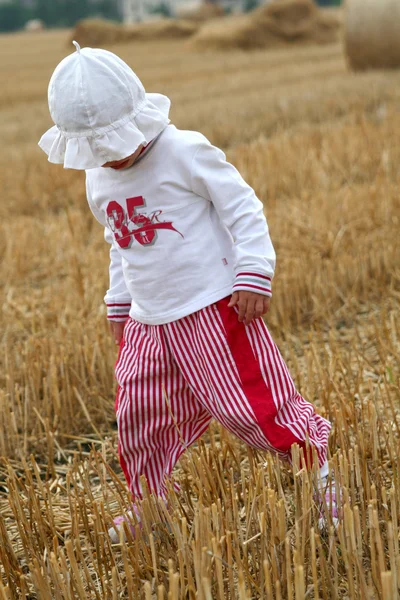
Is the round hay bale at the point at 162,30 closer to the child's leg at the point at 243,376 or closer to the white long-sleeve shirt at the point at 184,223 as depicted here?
the white long-sleeve shirt at the point at 184,223

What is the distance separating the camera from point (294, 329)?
10.3 feet

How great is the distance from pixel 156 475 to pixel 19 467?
21.9 inches

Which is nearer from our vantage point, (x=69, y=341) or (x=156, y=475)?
(x=156, y=475)

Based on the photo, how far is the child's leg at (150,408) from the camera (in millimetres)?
1862

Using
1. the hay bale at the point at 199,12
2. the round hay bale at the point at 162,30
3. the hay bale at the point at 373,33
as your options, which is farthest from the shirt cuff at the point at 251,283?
the hay bale at the point at 199,12

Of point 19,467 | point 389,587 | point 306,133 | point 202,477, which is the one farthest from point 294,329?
point 306,133

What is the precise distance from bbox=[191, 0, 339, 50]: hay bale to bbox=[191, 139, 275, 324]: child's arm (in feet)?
53.0

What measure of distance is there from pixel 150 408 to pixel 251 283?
0.38m

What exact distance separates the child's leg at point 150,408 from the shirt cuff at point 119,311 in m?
0.10

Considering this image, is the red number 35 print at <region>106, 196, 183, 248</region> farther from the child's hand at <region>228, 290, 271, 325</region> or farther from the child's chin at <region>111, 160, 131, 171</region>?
the child's hand at <region>228, 290, 271, 325</region>

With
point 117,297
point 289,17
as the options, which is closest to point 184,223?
point 117,297

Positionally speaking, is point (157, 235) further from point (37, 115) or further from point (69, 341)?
point (37, 115)

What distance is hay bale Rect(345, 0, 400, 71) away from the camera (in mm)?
9492

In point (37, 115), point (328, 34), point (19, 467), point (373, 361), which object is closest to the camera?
point (19, 467)
